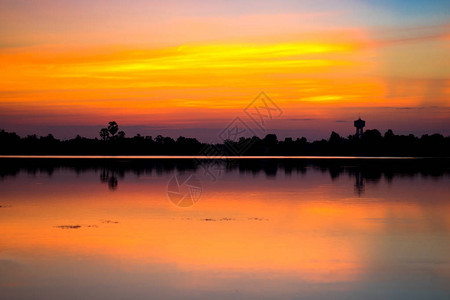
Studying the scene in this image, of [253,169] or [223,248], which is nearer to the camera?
[223,248]

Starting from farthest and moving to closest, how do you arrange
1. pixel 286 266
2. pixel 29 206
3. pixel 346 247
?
pixel 29 206
pixel 346 247
pixel 286 266

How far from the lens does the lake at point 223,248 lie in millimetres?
10320

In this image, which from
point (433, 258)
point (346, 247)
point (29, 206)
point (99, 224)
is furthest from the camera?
point (29, 206)

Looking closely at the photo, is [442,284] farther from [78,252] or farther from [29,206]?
[29,206]

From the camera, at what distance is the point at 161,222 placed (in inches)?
706

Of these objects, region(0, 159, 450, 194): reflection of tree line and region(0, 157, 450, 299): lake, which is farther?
region(0, 159, 450, 194): reflection of tree line

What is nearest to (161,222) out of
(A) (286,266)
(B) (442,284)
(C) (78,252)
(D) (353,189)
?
(C) (78,252)

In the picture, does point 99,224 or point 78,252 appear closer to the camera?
point 78,252

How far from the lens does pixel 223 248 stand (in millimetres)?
13719

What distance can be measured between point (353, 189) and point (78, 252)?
64.0ft

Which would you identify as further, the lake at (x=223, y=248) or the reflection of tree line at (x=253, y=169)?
the reflection of tree line at (x=253, y=169)

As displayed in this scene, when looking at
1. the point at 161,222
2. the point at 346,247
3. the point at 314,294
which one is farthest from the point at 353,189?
the point at 314,294

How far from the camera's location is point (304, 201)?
78.7ft

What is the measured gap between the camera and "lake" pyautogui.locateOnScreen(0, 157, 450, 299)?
1032 cm
